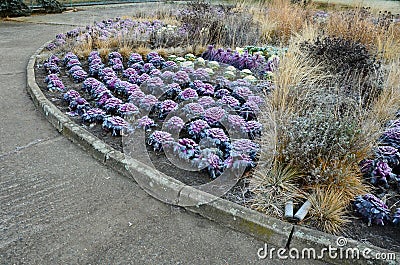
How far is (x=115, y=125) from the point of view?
343 centimetres

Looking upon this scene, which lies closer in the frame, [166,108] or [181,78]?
[166,108]

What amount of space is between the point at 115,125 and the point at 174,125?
0.55m

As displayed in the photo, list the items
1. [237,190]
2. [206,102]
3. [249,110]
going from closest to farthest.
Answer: [237,190], [249,110], [206,102]

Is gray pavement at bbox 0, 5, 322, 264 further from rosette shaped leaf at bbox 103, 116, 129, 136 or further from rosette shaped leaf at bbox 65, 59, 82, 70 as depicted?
rosette shaped leaf at bbox 65, 59, 82, 70

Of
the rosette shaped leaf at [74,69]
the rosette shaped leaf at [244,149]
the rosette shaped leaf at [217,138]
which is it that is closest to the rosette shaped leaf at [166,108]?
the rosette shaped leaf at [217,138]

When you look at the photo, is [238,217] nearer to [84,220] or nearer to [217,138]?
[217,138]

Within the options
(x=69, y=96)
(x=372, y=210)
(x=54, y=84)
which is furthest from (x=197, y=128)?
(x=54, y=84)

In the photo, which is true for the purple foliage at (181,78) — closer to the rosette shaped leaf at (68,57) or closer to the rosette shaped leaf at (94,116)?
the rosette shaped leaf at (94,116)

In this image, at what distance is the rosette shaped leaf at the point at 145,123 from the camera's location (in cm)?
347

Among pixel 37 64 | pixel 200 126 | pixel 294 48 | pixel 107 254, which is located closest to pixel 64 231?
pixel 107 254

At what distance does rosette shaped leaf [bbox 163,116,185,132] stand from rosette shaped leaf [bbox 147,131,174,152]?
6.3 inches

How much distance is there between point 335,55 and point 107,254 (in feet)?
12.0

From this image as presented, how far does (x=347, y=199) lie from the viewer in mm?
2551

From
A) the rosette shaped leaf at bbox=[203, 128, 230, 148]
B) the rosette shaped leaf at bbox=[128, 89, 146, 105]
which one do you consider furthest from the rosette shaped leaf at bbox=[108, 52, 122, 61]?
the rosette shaped leaf at bbox=[203, 128, 230, 148]
